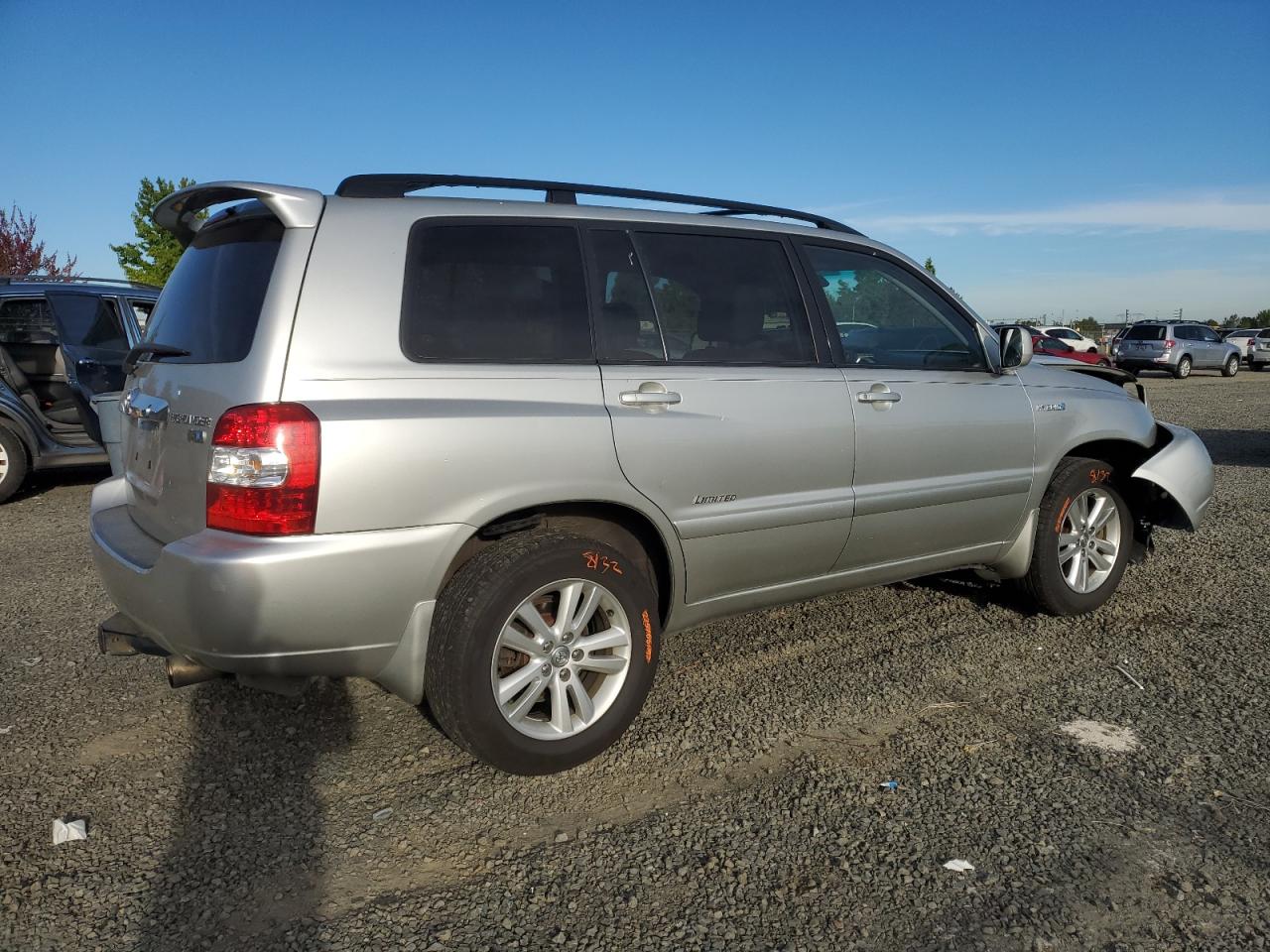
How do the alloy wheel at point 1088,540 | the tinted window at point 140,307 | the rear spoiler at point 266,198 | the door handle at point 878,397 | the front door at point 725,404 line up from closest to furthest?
1. the rear spoiler at point 266,198
2. the front door at point 725,404
3. the door handle at point 878,397
4. the alloy wheel at point 1088,540
5. the tinted window at point 140,307

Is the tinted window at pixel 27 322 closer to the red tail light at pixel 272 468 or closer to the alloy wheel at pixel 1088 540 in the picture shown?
the red tail light at pixel 272 468

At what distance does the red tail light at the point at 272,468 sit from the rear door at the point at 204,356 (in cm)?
7

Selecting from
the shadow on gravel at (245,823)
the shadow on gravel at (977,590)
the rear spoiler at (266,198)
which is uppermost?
the rear spoiler at (266,198)

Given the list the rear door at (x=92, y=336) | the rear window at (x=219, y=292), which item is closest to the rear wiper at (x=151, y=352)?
the rear window at (x=219, y=292)

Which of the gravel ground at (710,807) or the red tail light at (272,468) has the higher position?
the red tail light at (272,468)

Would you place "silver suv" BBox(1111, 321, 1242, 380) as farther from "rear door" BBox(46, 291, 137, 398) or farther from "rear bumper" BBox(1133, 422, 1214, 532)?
"rear door" BBox(46, 291, 137, 398)

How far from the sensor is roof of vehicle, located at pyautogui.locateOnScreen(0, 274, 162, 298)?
7984mm

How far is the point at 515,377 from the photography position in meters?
2.98

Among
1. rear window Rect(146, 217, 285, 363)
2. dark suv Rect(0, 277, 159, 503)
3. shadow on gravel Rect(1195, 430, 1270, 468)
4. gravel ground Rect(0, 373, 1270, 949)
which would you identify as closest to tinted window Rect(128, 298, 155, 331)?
dark suv Rect(0, 277, 159, 503)

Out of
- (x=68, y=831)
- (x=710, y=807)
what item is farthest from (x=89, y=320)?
(x=710, y=807)

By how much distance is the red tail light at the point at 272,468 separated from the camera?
2588 millimetres

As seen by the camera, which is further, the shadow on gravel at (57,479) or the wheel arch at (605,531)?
the shadow on gravel at (57,479)

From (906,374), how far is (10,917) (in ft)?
11.2

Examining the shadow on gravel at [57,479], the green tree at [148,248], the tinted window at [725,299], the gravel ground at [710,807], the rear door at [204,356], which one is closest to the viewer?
the gravel ground at [710,807]
